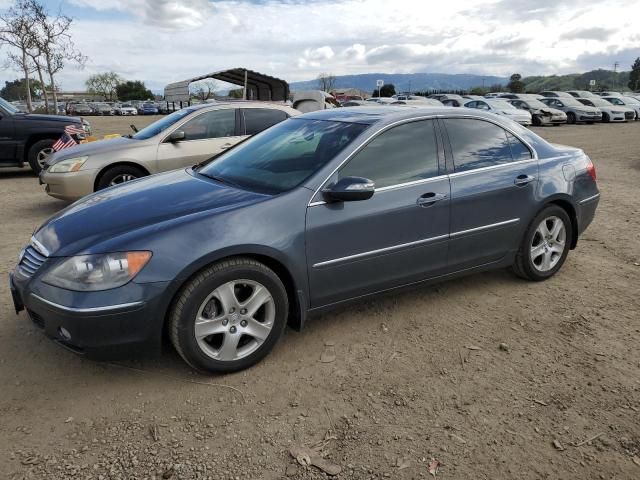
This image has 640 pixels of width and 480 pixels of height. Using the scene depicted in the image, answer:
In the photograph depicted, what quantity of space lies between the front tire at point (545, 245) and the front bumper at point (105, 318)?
3010 mm

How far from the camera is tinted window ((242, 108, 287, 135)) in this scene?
7.69 m

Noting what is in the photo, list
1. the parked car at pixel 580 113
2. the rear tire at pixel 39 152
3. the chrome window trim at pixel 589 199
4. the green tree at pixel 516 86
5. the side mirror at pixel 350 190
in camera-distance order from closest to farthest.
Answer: the side mirror at pixel 350 190 < the chrome window trim at pixel 589 199 < the rear tire at pixel 39 152 < the parked car at pixel 580 113 < the green tree at pixel 516 86

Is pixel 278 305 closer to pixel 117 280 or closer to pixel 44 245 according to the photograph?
pixel 117 280

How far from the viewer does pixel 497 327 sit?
3.77 m

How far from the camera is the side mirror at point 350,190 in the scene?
321 centimetres

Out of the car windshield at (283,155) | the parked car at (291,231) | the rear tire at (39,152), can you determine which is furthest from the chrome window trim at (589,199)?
the rear tire at (39,152)

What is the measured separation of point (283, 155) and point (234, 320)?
52.8 inches

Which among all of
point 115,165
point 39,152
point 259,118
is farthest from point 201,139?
point 39,152

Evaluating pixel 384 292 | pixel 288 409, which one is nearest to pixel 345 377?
pixel 288 409

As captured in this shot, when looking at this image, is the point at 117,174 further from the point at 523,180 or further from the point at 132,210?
the point at 523,180

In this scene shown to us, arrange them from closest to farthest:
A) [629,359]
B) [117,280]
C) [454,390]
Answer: [117,280], [454,390], [629,359]

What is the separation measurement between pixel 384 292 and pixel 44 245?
2.19m

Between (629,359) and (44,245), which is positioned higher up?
(44,245)

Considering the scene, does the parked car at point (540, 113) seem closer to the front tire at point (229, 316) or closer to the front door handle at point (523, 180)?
the front door handle at point (523, 180)
